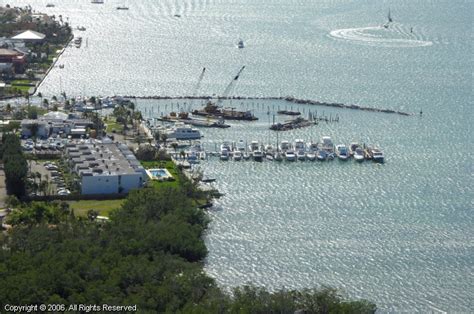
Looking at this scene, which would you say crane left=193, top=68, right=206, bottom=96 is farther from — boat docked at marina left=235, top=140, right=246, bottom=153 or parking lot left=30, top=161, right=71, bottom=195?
parking lot left=30, top=161, right=71, bottom=195

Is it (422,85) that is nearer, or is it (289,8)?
(422,85)

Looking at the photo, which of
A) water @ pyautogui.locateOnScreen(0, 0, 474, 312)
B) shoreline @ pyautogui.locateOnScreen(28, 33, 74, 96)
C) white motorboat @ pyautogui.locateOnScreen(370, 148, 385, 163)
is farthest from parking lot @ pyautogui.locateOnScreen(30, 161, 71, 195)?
shoreline @ pyautogui.locateOnScreen(28, 33, 74, 96)

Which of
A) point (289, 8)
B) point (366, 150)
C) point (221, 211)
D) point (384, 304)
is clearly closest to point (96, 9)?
point (289, 8)

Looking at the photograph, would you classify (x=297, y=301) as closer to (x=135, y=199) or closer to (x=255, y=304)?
(x=255, y=304)

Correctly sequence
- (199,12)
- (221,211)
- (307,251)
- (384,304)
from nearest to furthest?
(384,304) < (307,251) < (221,211) < (199,12)

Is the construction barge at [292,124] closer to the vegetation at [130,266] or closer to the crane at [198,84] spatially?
the crane at [198,84]

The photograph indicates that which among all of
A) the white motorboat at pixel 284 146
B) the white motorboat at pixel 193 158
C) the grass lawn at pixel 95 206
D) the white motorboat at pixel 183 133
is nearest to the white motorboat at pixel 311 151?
the white motorboat at pixel 284 146
